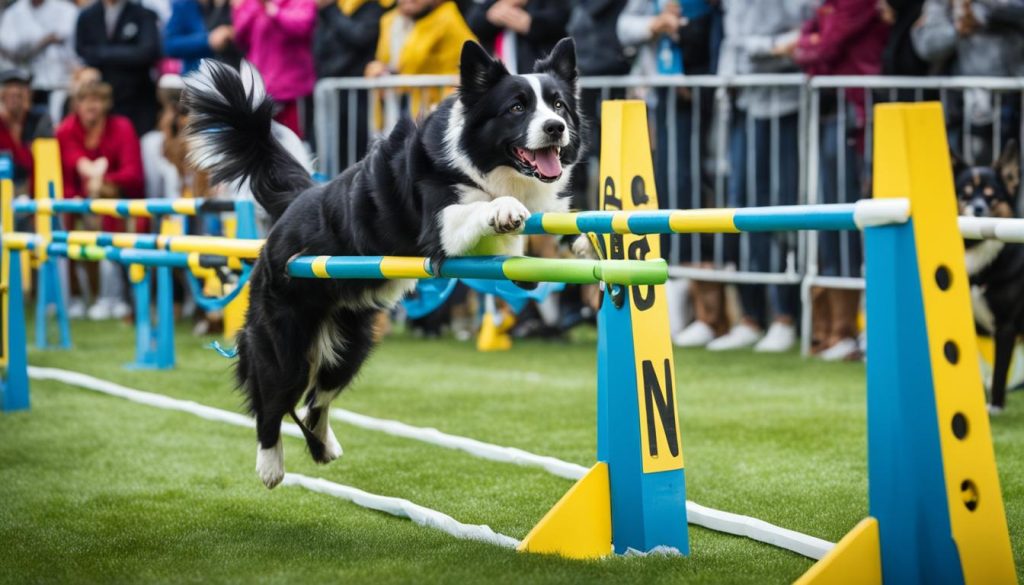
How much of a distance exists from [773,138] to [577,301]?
179 cm

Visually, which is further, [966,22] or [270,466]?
[966,22]

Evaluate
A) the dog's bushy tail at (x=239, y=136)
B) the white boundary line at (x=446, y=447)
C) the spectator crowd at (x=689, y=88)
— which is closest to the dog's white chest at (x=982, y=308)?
the spectator crowd at (x=689, y=88)

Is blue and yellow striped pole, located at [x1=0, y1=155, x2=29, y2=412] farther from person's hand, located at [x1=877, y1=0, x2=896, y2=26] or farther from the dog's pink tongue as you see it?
person's hand, located at [x1=877, y1=0, x2=896, y2=26]

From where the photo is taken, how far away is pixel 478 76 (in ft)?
13.4

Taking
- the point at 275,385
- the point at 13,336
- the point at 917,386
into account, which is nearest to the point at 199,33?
the point at 13,336

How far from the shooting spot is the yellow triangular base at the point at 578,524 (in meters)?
3.38

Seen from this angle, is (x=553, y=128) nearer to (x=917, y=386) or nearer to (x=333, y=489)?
(x=333, y=489)

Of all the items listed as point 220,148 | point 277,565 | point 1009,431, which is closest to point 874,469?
point 277,565

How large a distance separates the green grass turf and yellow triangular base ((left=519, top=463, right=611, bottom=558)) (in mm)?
69

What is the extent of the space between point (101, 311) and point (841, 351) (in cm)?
601

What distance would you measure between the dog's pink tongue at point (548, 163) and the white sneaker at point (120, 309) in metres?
7.52

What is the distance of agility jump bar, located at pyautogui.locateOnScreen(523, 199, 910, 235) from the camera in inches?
105

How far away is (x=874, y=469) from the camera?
2.75m

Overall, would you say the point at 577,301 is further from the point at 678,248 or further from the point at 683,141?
the point at 683,141
